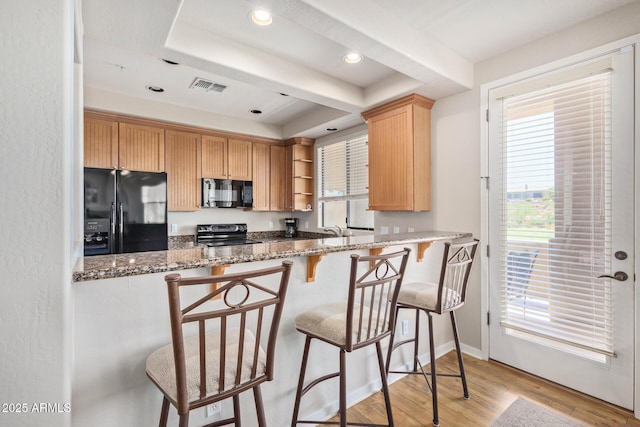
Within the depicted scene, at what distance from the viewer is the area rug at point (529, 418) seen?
1878mm

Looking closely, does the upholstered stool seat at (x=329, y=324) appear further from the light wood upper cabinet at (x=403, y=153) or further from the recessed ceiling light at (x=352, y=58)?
the recessed ceiling light at (x=352, y=58)

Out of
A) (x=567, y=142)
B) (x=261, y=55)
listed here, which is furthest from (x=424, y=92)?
(x=261, y=55)

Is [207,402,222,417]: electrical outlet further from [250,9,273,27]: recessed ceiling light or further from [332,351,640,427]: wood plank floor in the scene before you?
[250,9,273,27]: recessed ceiling light

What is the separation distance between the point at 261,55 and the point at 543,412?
10.8 ft

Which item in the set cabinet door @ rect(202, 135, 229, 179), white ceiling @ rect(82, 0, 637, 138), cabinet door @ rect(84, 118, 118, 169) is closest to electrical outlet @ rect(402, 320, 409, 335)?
white ceiling @ rect(82, 0, 637, 138)

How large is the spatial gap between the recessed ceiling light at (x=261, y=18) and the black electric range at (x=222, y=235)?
112 inches

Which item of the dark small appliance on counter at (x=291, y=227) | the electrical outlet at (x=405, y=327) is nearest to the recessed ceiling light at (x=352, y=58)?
the electrical outlet at (x=405, y=327)

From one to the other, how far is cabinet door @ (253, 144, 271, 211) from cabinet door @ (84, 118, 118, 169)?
5.83ft

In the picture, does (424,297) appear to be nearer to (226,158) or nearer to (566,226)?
(566,226)

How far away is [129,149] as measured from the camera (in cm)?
361

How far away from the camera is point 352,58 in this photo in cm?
265

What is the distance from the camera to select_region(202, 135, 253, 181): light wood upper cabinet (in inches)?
165

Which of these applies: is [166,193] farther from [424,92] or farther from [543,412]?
[543,412]

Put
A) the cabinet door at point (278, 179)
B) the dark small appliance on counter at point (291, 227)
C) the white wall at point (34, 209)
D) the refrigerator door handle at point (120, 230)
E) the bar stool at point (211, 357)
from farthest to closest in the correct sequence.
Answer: the dark small appliance on counter at point (291, 227) → the cabinet door at point (278, 179) → the refrigerator door handle at point (120, 230) → the bar stool at point (211, 357) → the white wall at point (34, 209)
